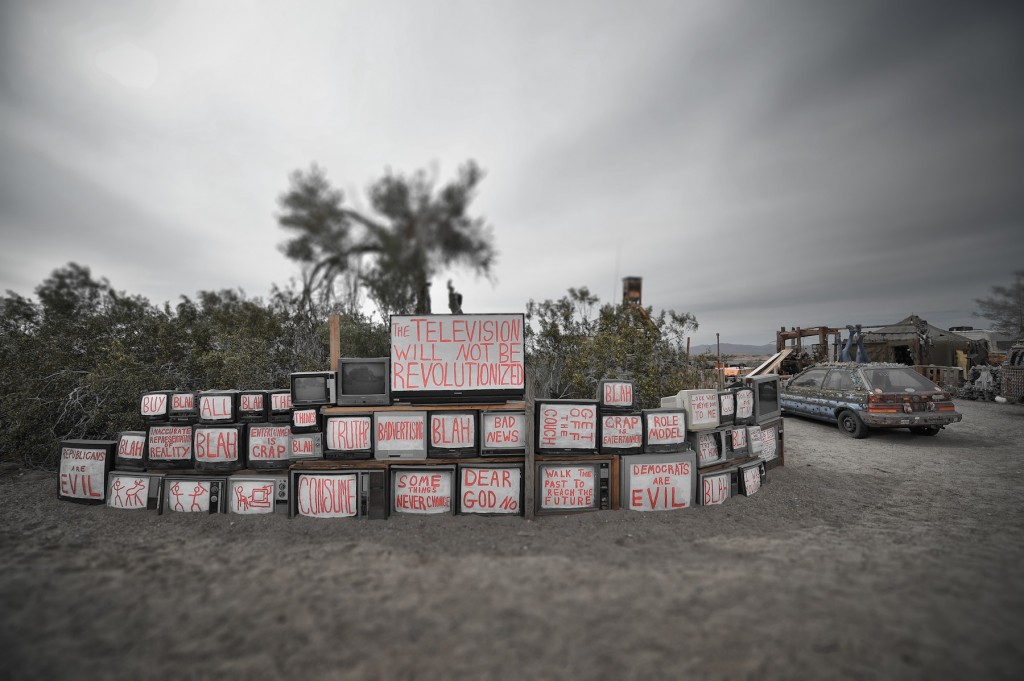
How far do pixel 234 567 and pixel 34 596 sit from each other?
1134 millimetres

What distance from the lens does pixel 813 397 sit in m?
9.28

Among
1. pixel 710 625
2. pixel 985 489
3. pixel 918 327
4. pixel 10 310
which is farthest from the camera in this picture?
pixel 918 327

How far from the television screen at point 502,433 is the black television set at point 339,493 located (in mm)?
1105

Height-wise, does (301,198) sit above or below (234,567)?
above

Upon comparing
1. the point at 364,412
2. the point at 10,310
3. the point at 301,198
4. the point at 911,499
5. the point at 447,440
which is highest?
the point at 301,198

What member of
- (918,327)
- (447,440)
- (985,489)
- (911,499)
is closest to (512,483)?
(447,440)

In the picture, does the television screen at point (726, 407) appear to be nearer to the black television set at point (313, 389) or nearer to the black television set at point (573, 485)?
the black television set at point (573, 485)

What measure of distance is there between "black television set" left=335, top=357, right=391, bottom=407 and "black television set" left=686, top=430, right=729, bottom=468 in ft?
11.4

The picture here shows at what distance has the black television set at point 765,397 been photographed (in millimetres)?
5516

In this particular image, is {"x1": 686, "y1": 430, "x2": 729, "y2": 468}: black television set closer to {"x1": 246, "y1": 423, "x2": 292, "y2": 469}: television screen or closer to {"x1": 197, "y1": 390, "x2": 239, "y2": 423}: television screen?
{"x1": 246, "y1": 423, "x2": 292, "y2": 469}: television screen

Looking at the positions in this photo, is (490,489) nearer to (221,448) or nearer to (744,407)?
(221,448)

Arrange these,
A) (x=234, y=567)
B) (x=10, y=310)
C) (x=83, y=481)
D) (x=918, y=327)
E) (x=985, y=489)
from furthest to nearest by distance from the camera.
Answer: (x=918, y=327)
(x=10, y=310)
(x=985, y=489)
(x=83, y=481)
(x=234, y=567)

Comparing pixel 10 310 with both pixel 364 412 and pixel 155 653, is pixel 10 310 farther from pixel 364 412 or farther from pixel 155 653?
pixel 155 653

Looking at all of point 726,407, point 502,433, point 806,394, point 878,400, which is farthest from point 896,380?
point 502,433
